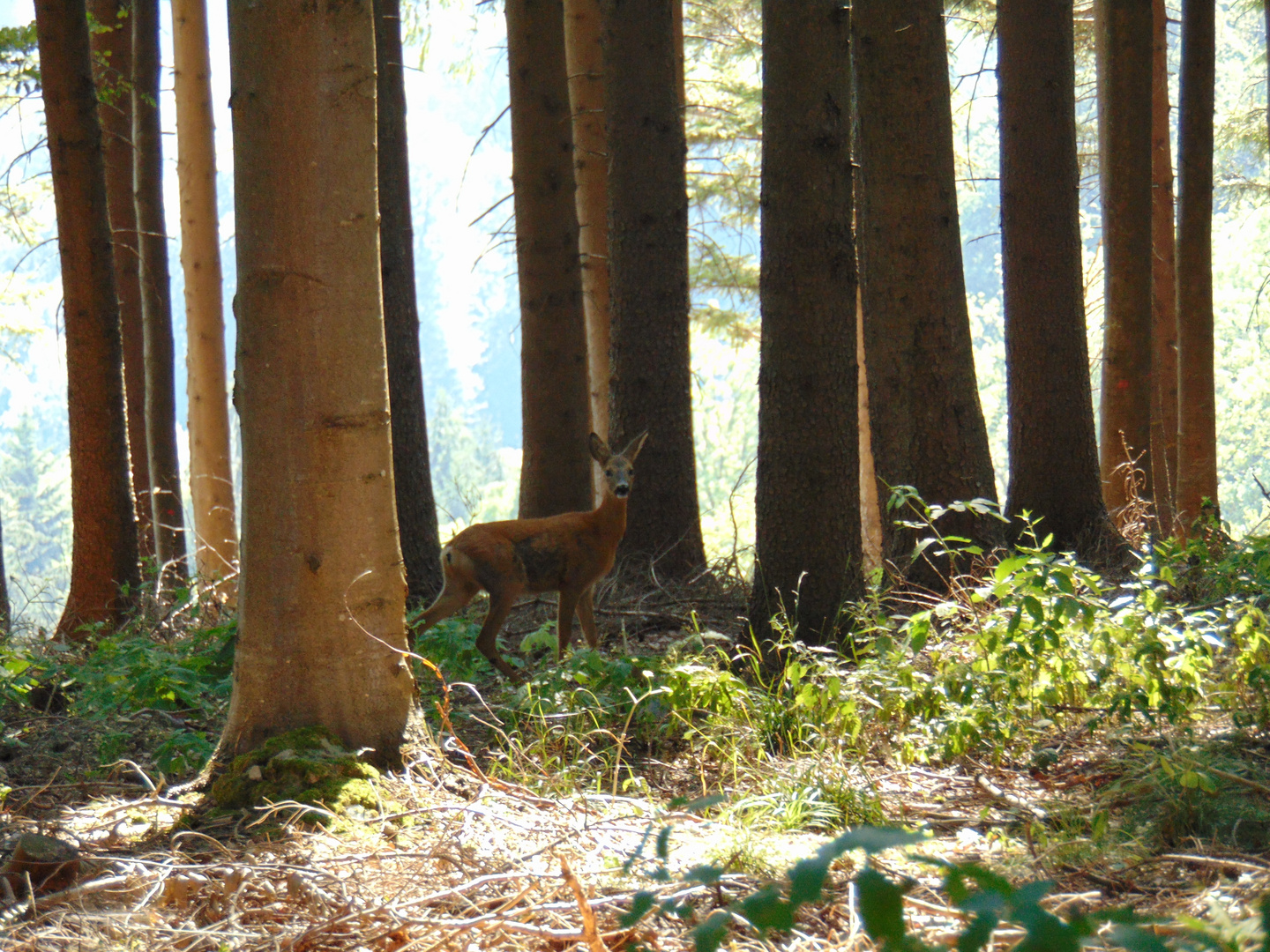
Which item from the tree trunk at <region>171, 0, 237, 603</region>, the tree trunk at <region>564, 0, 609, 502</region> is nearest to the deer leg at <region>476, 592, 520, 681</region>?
the tree trunk at <region>564, 0, 609, 502</region>

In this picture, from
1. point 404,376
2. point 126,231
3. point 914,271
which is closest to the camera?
point 914,271

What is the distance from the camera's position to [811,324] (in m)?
5.62

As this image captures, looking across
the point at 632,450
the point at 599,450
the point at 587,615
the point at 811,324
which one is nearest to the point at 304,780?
the point at 811,324

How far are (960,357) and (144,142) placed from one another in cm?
936

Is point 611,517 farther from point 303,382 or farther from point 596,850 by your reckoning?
point 596,850

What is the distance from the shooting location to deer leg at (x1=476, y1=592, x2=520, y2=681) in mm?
6504

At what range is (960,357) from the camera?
7.04m

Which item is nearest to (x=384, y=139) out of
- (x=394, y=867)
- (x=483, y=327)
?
(x=394, y=867)

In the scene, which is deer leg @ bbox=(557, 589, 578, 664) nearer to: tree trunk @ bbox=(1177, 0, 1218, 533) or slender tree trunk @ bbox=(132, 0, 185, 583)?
slender tree trunk @ bbox=(132, 0, 185, 583)

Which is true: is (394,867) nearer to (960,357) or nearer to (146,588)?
(960,357)

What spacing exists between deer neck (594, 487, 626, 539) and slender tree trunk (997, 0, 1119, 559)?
298 cm

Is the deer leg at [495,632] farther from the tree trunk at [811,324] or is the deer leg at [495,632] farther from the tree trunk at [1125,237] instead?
the tree trunk at [1125,237]

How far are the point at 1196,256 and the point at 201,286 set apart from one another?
1118cm

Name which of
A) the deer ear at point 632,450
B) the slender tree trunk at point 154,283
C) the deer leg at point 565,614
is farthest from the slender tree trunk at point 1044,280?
the slender tree trunk at point 154,283
